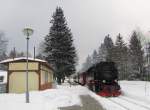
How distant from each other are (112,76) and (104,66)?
59.1 inches

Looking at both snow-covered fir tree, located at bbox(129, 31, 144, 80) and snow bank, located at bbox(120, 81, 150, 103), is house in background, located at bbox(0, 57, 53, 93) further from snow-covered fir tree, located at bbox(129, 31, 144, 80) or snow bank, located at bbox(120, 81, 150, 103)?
snow-covered fir tree, located at bbox(129, 31, 144, 80)

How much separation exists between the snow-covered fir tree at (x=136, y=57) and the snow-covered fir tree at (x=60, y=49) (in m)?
27.9

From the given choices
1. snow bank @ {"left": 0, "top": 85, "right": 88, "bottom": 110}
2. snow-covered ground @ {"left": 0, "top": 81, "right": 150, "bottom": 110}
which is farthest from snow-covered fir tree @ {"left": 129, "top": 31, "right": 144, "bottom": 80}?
snow bank @ {"left": 0, "top": 85, "right": 88, "bottom": 110}

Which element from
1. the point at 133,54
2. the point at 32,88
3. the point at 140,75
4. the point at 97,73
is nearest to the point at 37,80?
the point at 32,88

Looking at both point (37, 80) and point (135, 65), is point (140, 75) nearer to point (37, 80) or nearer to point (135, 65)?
point (135, 65)

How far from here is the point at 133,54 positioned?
82.8 meters

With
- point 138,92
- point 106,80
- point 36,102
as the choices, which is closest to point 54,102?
point 36,102

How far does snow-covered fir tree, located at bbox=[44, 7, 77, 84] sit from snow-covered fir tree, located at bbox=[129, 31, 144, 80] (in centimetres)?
2790

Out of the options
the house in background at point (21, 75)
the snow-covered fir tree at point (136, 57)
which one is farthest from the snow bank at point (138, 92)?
the snow-covered fir tree at point (136, 57)

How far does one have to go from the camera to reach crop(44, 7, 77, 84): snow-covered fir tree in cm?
Answer: 5378

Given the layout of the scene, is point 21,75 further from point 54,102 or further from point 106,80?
point 54,102

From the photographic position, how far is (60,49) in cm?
5431

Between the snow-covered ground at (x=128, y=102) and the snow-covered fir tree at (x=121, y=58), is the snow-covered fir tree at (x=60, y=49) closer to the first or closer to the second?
the snow-covered ground at (x=128, y=102)

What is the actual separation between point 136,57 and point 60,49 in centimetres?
3317
